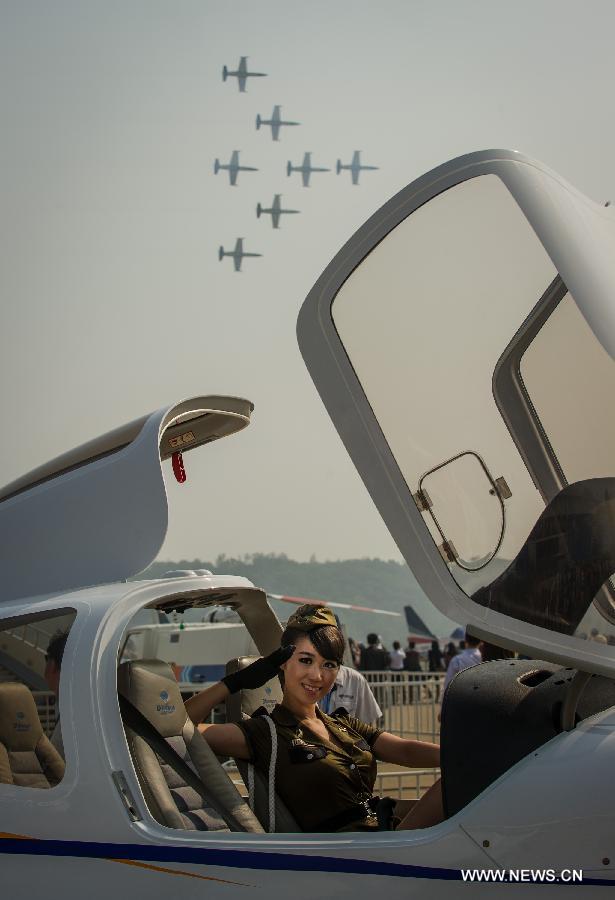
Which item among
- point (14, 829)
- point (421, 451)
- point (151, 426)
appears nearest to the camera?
point (421, 451)

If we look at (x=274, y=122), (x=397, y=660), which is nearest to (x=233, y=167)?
(x=274, y=122)

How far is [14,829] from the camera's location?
3.81m

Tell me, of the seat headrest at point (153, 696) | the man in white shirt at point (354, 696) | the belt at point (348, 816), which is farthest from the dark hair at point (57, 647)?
the man in white shirt at point (354, 696)

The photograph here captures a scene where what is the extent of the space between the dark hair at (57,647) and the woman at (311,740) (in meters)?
0.66

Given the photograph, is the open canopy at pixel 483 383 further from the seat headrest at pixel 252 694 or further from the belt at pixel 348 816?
the seat headrest at pixel 252 694

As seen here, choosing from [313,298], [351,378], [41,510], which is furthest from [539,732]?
[41,510]

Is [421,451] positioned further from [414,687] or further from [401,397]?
[414,687]

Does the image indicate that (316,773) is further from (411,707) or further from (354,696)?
(411,707)

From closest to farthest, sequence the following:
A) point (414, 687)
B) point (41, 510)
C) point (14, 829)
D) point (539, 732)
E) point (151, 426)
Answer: point (539, 732) < point (14, 829) < point (151, 426) < point (41, 510) < point (414, 687)

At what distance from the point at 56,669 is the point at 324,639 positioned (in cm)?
105

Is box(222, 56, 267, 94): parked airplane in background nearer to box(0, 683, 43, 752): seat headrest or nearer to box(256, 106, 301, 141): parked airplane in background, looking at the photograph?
box(256, 106, 301, 141): parked airplane in background

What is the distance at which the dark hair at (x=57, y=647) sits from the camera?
Answer: 153 inches

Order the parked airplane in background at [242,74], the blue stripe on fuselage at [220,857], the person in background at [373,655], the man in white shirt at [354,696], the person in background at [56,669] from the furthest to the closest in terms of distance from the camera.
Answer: the parked airplane in background at [242,74]
the person in background at [373,655]
the man in white shirt at [354,696]
the person in background at [56,669]
the blue stripe on fuselage at [220,857]

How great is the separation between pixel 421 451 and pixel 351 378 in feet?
1.08
